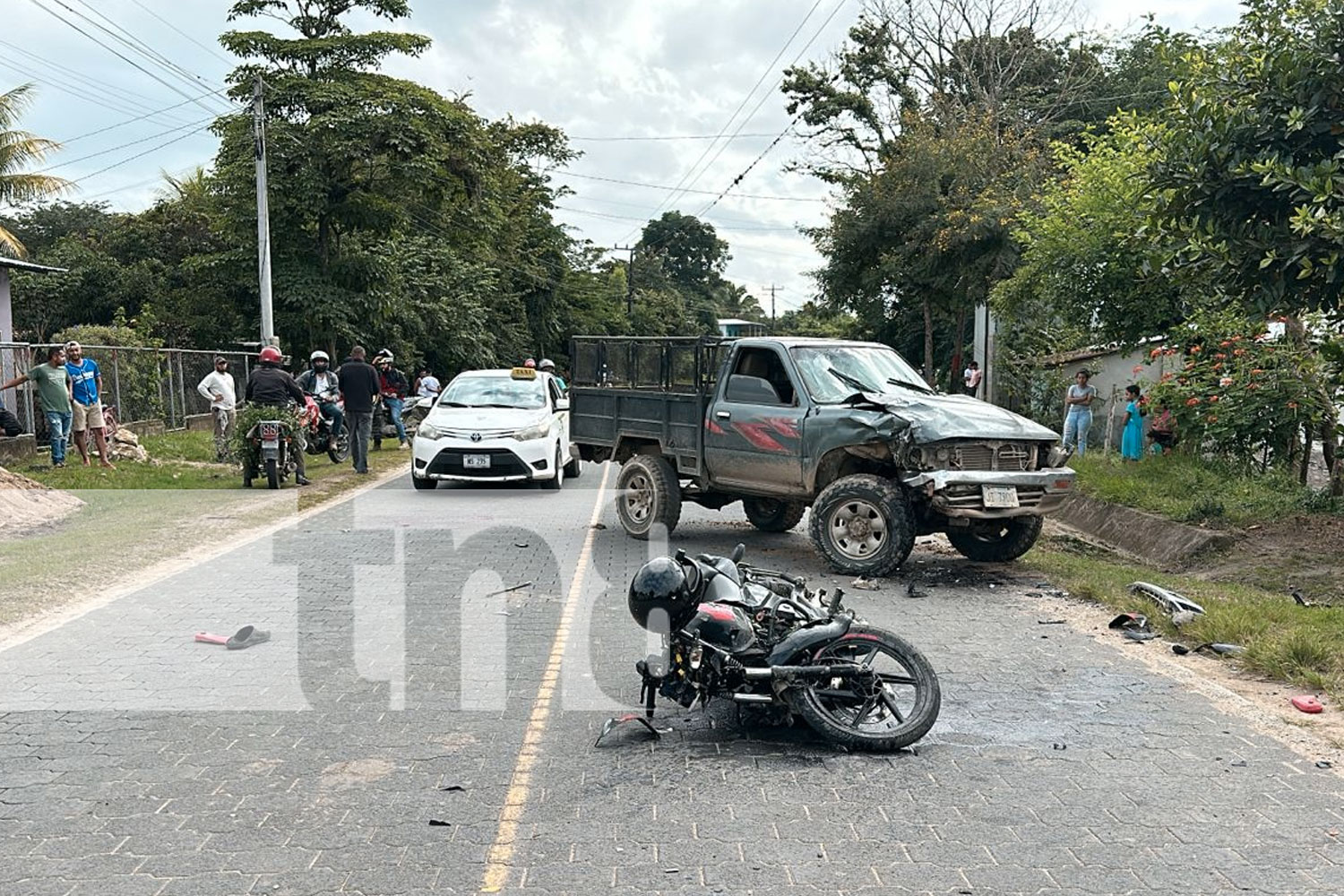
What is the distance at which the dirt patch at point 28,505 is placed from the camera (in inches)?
475

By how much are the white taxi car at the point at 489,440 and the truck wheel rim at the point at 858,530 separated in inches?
236

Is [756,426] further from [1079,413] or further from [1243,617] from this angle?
[1079,413]

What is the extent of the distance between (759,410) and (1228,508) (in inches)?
208

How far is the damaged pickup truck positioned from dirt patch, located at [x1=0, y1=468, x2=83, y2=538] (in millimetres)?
5839

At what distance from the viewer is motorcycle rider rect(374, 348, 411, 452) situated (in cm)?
2183

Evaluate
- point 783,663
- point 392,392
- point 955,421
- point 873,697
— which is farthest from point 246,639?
point 392,392

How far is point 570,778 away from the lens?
4984 millimetres

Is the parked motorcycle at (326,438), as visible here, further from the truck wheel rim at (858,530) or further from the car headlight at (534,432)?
the truck wheel rim at (858,530)

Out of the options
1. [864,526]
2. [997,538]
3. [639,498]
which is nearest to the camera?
[864,526]

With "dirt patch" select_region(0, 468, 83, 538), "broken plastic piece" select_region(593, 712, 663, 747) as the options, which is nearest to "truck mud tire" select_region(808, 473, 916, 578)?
"broken plastic piece" select_region(593, 712, 663, 747)

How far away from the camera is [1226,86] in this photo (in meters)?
9.45

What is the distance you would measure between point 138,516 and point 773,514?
7.08 m

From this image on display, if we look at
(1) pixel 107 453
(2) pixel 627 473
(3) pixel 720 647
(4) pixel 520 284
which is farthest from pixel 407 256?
(3) pixel 720 647

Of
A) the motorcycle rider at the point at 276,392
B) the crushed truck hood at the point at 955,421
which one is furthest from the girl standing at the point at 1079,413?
the motorcycle rider at the point at 276,392
